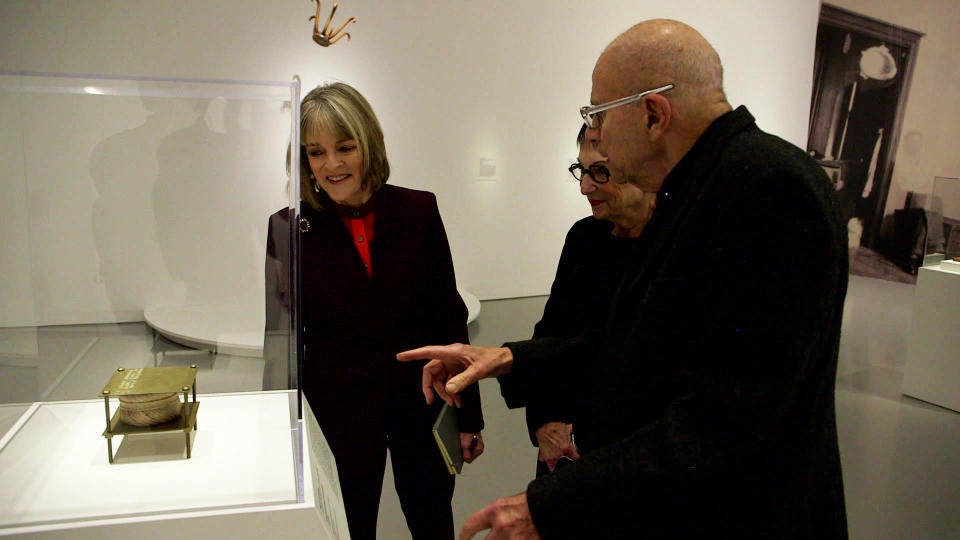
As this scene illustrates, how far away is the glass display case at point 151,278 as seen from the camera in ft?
4.09

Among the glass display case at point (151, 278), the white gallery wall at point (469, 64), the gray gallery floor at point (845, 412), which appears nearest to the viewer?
the glass display case at point (151, 278)

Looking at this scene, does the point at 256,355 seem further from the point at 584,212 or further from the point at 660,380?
the point at 584,212

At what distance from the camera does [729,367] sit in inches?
39.6

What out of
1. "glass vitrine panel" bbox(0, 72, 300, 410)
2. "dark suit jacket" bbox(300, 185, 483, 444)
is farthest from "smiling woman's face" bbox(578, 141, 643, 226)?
"glass vitrine panel" bbox(0, 72, 300, 410)

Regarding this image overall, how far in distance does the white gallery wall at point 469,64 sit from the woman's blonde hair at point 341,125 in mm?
2907

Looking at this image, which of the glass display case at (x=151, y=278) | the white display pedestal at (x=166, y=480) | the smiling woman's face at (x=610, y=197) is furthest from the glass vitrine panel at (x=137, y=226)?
the smiling woman's face at (x=610, y=197)

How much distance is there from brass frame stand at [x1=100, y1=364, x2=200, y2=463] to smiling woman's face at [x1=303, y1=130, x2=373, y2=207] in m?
0.64

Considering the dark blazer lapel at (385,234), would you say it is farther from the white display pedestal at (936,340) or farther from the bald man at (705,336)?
the white display pedestal at (936,340)

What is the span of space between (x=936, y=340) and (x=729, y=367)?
174 inches

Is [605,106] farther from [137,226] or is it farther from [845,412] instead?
[845,412]

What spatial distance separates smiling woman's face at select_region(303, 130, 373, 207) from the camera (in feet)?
5.90

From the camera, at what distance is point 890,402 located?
460cm

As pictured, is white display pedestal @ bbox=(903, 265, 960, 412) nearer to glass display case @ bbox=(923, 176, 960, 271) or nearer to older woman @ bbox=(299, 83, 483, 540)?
glass display case @ bbox=(923, 176, 960, 271)

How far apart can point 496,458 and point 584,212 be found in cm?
344
